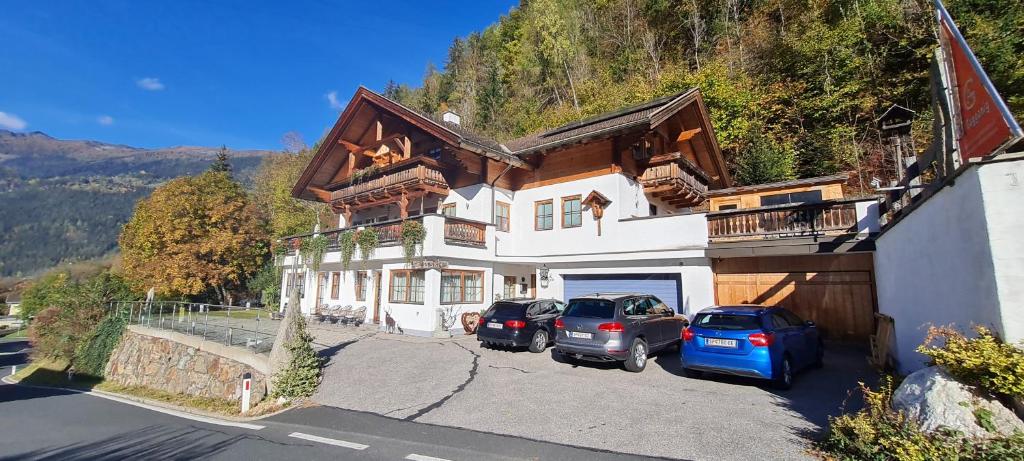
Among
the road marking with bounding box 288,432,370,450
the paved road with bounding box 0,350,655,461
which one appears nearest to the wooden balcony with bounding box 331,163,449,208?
the paved road with bounding box 0,350,655,461

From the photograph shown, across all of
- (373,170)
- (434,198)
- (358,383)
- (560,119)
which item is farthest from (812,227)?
(560,119)

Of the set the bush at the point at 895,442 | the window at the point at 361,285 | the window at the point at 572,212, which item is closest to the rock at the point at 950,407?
the bush at the point at 895,442

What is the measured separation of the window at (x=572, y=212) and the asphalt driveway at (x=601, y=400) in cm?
642

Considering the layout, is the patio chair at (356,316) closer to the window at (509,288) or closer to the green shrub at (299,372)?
the window at (509,288)

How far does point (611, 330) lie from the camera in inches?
366

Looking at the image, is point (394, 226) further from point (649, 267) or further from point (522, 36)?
point (522, 36)

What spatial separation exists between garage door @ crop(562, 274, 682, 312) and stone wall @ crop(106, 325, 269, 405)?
10.6 m

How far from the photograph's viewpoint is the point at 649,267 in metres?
15.0

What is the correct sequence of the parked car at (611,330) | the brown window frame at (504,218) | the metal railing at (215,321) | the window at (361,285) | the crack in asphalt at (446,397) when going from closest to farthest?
the crack in asphalt at (446,397)
the parked car at (611,330)
the metal railing at (215,321)
the brown window frame at (504,218)
the window at (361,285)

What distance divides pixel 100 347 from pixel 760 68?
36707mm

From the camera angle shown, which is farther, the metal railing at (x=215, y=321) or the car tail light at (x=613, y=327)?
the metal railing at (x=215, y=321)

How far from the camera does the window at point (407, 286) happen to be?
1655cm

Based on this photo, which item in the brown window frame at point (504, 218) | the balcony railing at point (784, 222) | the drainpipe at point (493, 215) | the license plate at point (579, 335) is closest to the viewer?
the license plate at point (579, 335)

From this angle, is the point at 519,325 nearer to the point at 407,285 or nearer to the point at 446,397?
the point at 446,397
